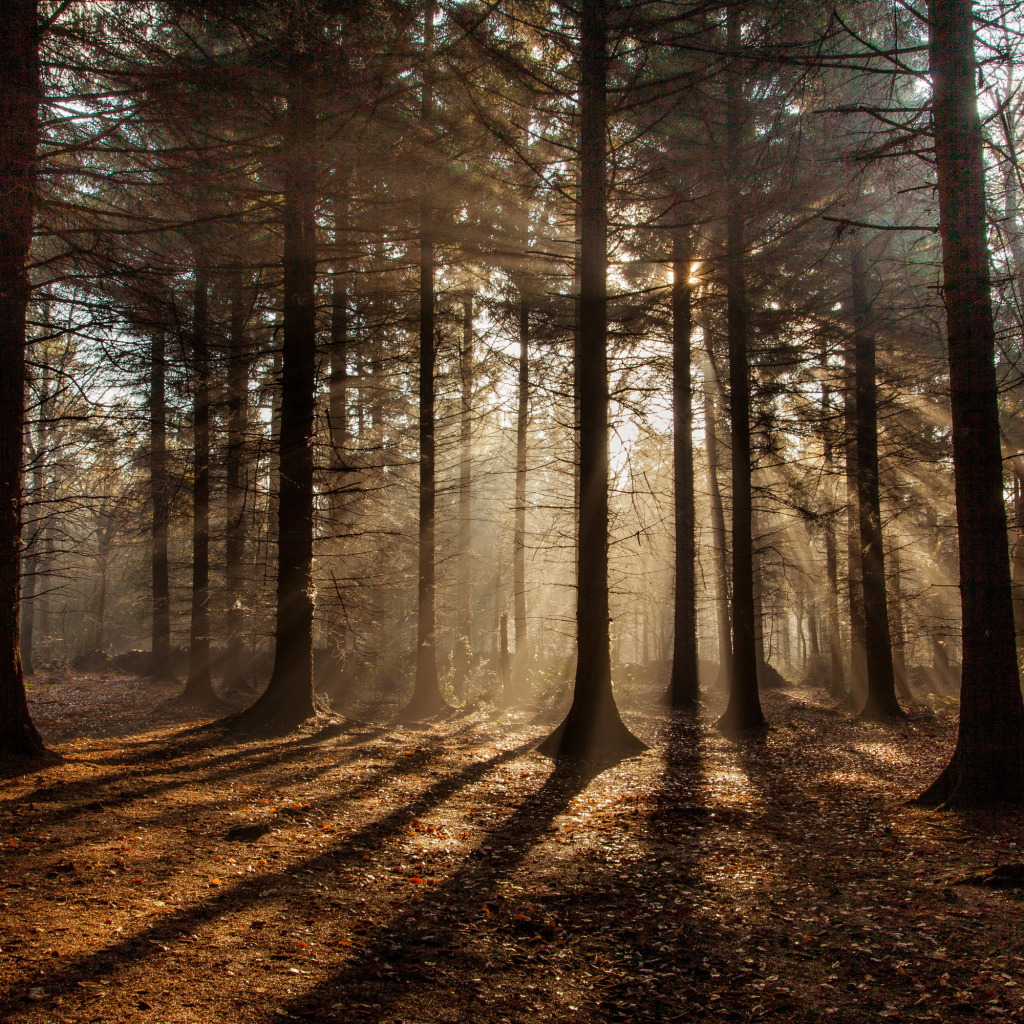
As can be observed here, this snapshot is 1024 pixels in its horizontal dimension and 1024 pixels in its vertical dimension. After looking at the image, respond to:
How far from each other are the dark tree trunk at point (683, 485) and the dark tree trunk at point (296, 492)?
704cm

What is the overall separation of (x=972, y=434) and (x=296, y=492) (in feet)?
28.4

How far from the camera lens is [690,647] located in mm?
15648

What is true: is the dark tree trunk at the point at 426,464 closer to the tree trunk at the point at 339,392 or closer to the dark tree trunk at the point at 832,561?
the tree trunk at the point at 339,392

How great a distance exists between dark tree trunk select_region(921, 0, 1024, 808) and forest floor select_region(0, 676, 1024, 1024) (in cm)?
76

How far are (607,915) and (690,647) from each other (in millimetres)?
12095

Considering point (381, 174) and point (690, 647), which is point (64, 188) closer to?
point (381, 174)

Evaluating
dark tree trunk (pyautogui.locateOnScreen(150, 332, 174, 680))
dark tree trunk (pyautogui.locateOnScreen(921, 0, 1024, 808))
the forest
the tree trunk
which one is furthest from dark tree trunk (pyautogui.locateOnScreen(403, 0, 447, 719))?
dark tree trunk (pyautogui.locateOnScreen(921, 0, 1024, 808))

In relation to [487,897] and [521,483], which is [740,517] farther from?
[487,897]

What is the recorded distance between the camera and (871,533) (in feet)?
45.3

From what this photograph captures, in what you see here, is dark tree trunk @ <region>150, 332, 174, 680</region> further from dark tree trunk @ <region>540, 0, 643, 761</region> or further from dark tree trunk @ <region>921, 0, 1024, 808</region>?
dark tree trunk @ <region>921, 0, 1024, 808</region>

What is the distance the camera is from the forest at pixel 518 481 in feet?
11.9

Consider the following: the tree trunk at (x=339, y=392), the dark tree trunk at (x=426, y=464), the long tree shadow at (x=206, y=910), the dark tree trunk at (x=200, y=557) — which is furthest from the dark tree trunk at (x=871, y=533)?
the dark tree trunk at (x=200, y=557)

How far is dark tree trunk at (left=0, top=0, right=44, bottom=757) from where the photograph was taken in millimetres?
6883

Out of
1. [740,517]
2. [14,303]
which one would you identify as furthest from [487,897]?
[740,517]
